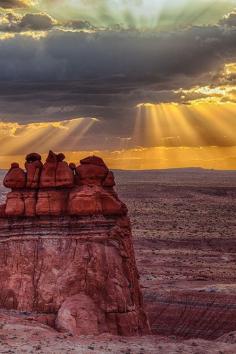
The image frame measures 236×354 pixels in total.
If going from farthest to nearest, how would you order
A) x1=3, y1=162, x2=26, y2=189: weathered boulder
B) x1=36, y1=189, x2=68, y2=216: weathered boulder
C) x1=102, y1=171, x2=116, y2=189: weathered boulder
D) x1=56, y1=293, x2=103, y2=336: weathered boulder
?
x1=3, y1=162, x2=26, y2=189: weathered boulder, x1=102, y1=171, x2=116, y2=189: weathered boulder, x1=36, y1=189, x2=68, y2=216: weathered boulder, x1=56, y1=293, x2=103, y2=336: weathered boulder

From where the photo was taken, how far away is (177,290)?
47.3 meters

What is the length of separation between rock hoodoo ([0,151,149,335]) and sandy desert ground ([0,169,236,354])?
5.51 ft

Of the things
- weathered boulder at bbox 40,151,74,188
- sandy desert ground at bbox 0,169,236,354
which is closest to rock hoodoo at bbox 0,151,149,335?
weathered boulder at bbox 40,151,74,188

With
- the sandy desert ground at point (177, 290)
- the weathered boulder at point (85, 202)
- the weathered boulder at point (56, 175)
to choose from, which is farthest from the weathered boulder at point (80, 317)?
the weathered boulder at point (56, 175)

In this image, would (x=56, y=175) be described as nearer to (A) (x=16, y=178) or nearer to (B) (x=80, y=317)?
(A) (x=16, y=178)

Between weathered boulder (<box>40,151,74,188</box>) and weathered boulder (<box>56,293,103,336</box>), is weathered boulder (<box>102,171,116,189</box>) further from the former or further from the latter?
weathered boulder (<box>56,293,103,336</box>)

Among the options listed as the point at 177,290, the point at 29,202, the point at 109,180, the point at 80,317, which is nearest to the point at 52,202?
the point at 29,202

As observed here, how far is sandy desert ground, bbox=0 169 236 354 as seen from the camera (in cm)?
2617

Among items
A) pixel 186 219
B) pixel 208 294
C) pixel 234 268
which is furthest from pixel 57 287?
pixel 186 219

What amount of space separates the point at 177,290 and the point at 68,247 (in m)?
18.5

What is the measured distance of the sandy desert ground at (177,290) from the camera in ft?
85.9

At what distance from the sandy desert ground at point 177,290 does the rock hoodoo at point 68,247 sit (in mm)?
1681

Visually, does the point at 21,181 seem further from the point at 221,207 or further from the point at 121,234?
the point at 221,207

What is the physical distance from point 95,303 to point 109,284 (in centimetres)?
105
